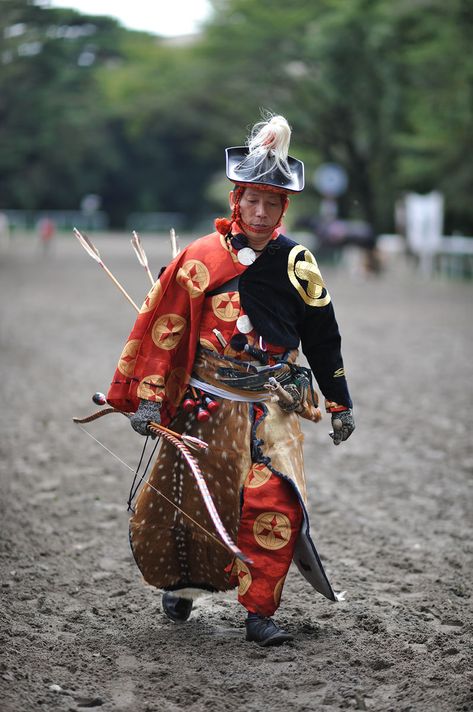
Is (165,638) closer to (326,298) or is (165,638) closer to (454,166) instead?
(326,298)

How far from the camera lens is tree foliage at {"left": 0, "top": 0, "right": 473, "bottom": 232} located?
23.5 meters

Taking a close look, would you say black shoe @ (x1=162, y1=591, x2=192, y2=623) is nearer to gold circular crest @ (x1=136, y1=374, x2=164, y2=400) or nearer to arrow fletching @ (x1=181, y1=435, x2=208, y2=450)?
arrow fletching @ (x1=181, y1=435, x2=208, y2=450)

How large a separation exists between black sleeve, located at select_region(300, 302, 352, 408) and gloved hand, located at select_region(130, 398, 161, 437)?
2.08ft

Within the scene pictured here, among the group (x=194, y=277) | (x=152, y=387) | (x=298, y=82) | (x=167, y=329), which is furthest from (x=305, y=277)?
(x=298, y=82)

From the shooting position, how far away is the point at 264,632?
3.82 m

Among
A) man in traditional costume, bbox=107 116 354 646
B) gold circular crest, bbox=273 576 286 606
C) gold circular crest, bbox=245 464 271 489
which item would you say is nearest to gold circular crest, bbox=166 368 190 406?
man in traditional costume, bbox=107 116 354 646

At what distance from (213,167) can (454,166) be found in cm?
3762

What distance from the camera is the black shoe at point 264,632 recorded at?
150 inches

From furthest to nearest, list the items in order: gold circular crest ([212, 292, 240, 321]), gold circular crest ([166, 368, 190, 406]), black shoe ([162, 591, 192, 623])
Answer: black shoe ([162, 591, 192, 623]) → gold circular crest ([166, 368, 190, 406]) → gold circular crest ([212, 292, 240, 321])

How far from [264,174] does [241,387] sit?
77cm

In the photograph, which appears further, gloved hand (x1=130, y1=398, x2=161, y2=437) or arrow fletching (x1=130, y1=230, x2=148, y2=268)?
arrow fletching (x1=130, y1=230, x2=148, y2=268)

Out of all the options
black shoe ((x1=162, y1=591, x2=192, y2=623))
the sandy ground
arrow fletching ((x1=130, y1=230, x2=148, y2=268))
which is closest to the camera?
the sandy ground

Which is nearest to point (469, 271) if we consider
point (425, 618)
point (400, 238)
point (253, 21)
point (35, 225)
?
point (400, 238)

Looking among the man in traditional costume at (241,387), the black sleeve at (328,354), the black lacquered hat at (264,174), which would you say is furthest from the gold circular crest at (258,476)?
the black lacquered hat at (264,174)
